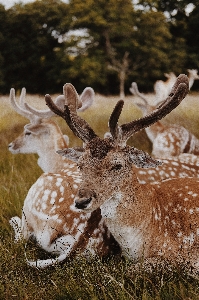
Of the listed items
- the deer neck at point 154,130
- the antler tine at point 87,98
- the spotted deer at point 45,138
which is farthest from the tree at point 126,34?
the spotted deer at point 45,138

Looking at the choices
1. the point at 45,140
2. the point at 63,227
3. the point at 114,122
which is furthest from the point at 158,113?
the point at 45,140

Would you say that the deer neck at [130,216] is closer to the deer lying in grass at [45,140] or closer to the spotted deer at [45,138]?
the deer lying in grass at [45,140]

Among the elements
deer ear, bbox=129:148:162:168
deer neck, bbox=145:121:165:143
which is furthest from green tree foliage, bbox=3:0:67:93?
deer ear, bbox=129:148:162:168

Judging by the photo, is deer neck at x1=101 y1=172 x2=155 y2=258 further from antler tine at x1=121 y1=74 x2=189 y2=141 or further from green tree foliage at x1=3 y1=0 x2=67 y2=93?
green tree foliage at x1=3 y1=0 x2=67 y2=93

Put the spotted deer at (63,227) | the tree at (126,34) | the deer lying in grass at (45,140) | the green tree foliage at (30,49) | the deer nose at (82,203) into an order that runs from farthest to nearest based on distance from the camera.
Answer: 1. the tree at (126,34)
2. the green tree foliage at (30,49)
3. the deer lying in grass at (45,140)
4. the spotted deer at (63,227)
5. the deer nose at (82,203)

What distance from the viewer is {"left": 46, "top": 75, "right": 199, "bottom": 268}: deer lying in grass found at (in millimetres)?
2672

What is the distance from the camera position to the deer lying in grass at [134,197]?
8.77 feet

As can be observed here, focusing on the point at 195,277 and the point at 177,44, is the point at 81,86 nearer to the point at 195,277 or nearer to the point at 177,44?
the point at 177,44

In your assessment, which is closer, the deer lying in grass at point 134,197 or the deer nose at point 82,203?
the deer nose at point 82,203

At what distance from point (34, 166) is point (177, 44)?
28.9 meters

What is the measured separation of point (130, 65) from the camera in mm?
33156

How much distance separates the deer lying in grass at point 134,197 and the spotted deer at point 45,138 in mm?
1800

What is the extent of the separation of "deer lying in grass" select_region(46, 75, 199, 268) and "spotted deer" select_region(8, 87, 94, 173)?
5.90 ft

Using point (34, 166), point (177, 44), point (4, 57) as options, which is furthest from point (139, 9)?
point (34, 166)
